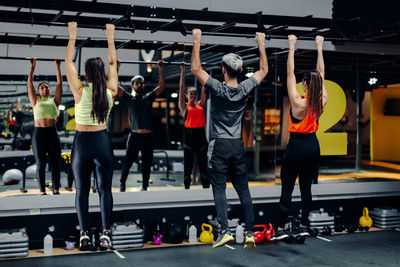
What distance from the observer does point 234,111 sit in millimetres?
4141

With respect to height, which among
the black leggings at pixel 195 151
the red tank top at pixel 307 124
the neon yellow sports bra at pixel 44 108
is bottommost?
the black leggings at pixel 195 151

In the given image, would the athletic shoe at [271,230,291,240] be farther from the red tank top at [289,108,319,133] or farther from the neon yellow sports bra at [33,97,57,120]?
the neon yellow sports bra at [33,97,57,120]

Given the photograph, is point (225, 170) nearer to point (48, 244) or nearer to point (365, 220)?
point (48, 244)

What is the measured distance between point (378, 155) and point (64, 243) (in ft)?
37.0

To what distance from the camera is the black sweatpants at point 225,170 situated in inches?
161

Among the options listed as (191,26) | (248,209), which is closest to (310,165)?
(248,209)

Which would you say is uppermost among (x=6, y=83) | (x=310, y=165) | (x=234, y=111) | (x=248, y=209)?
(x=6, y=83)

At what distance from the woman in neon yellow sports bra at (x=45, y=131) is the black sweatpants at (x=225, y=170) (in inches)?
108

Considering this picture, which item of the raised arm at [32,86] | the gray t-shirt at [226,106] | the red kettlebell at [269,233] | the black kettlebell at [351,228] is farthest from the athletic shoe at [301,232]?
the raised arm at [32,86]

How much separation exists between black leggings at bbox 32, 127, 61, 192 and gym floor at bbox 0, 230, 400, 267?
3.74ft

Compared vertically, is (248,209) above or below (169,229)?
above

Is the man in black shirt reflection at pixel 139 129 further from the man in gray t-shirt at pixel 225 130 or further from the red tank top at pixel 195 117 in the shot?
the man in gray t-shirt at pixel 225 130


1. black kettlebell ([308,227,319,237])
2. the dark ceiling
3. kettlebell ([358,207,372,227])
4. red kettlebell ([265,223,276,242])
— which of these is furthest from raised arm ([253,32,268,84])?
kettlebell ([358,207,372,227])

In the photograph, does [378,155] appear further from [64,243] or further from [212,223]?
[64,243]
